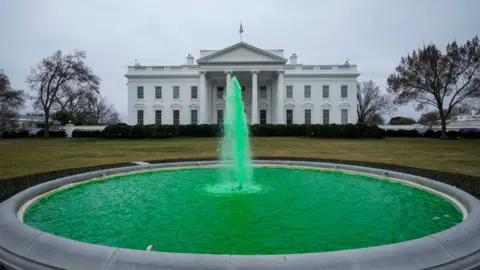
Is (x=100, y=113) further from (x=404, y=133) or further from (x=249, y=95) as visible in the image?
(x=404, y=133)

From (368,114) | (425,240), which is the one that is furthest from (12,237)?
(368,114)

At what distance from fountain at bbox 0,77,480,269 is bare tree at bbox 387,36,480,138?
3544 cm

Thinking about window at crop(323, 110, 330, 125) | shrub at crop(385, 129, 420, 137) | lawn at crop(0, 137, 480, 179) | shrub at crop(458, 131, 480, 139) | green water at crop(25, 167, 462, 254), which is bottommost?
green water at crop(25, 167, 462, 254)

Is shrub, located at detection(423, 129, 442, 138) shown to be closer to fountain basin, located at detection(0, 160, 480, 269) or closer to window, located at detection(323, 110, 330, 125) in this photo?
window, located at detection(323, 110, 330, 125)

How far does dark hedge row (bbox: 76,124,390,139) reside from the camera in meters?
38.7

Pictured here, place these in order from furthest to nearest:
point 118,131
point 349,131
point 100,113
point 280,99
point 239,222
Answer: point 100,113 → point 280,99 → point 118,131 → point 349,131 → point 239,222

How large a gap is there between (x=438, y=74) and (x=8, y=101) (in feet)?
206

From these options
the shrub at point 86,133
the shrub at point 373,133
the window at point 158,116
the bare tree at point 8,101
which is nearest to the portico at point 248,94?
the window at point 158,116

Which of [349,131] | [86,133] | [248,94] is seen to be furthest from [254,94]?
[86,133]

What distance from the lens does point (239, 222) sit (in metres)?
5.70

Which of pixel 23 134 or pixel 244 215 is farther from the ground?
pixel 23 134

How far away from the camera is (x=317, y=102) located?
5012cm

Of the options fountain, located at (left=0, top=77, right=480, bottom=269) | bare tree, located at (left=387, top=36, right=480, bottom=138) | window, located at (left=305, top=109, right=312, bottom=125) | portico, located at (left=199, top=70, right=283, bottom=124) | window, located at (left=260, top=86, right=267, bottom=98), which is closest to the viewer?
fountain, located at (left=0, top=77, right=480, bottom=269)

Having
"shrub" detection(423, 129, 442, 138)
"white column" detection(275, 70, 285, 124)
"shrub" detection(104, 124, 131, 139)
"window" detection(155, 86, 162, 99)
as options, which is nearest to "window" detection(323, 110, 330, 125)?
"white column" detection(275, 70, 285, 124)
